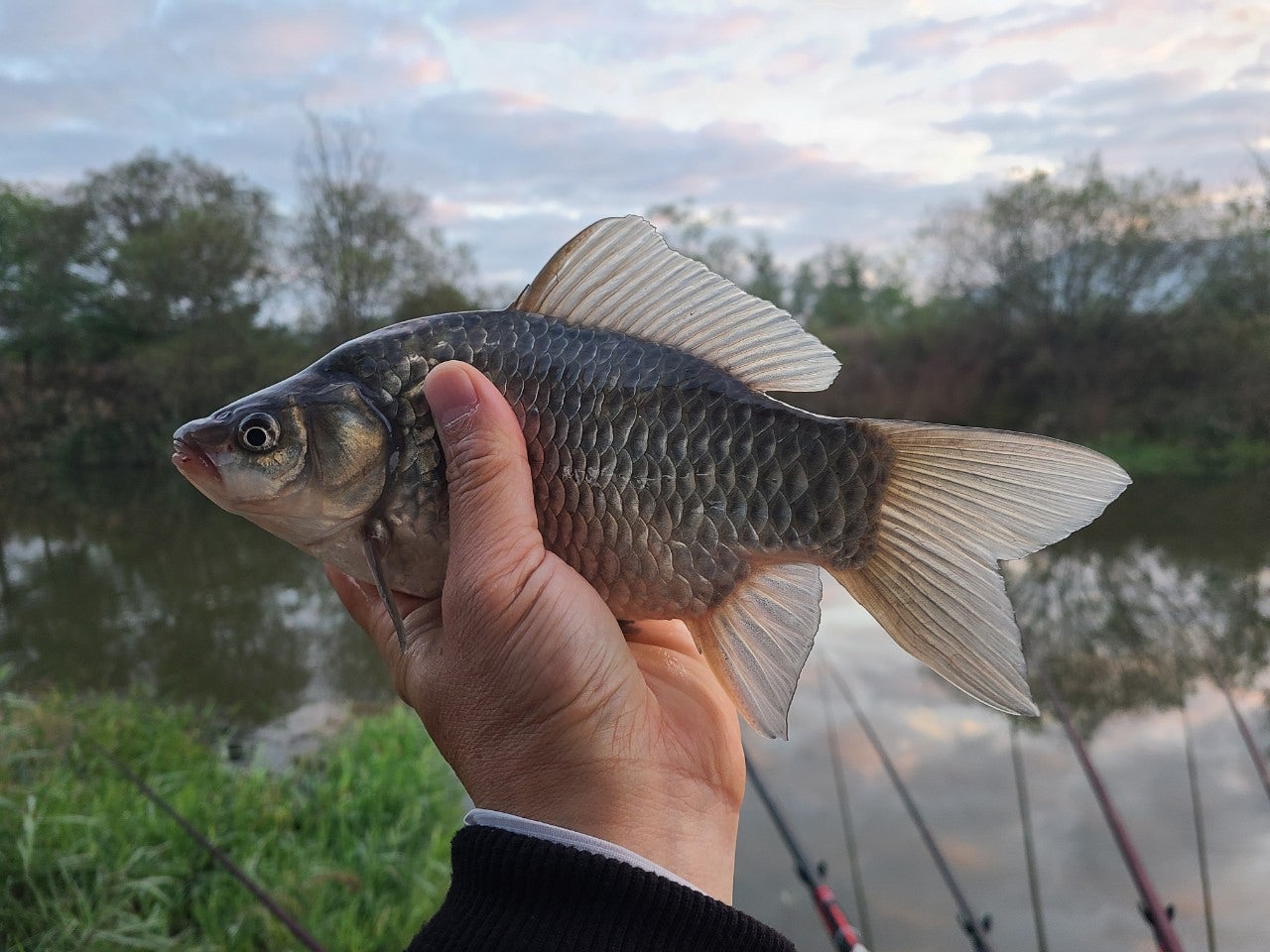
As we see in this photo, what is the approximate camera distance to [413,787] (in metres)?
3.97

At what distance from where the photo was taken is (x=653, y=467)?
47.2 inches

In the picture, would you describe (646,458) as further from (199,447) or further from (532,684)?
(199,447)

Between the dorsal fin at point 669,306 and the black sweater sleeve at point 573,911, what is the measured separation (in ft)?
2.56

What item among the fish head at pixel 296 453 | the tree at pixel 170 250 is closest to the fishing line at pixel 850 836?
the fish head at pixel 296 453

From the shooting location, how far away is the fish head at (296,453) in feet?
3.97

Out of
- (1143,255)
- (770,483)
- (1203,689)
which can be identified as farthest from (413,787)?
(1143,255)

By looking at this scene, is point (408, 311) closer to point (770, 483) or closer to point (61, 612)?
point (61, 612)

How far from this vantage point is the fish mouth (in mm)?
1210

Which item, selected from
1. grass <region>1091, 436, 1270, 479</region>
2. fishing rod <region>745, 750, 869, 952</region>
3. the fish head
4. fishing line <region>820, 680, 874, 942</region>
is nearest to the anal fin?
the fish head

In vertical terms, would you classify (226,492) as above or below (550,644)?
above

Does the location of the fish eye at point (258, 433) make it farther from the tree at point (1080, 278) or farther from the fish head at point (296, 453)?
the tree at point (1080, 278)

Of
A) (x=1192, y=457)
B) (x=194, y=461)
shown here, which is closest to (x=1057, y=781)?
(x=194, y=461)

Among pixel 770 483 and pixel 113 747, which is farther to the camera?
pixel 113 747

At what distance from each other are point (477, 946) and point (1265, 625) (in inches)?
359
